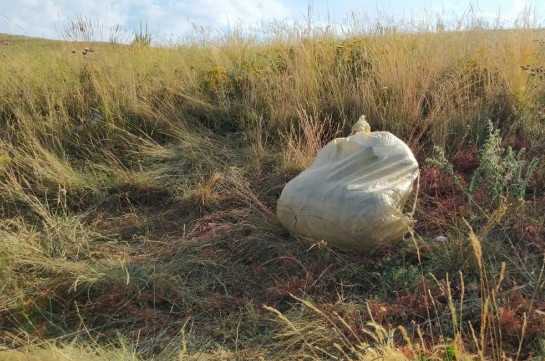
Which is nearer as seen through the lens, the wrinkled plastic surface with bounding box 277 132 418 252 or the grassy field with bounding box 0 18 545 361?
the grassy field with bounding box 0 18 545 361

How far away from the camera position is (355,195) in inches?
126

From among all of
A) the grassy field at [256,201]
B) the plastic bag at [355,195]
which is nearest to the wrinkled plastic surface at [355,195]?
the plastic bag at [355,195]

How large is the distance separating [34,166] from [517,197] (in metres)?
3.83

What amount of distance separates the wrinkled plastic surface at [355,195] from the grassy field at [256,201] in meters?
0.12

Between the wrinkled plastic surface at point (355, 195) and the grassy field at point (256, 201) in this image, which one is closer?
the grassy field at point (256, 201)

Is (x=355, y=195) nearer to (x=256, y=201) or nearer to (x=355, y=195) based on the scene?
(x=355, y=195)

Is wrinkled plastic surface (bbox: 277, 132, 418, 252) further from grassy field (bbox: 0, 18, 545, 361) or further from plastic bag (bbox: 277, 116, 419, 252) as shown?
grassy field (bbox: 0, 18, 545, 361)

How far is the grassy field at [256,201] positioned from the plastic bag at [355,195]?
13 cm

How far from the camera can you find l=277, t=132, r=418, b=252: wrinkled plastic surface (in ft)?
10.3

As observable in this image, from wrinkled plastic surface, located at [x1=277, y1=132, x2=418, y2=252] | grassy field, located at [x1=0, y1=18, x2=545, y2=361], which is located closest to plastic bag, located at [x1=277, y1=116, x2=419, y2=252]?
wrinkled plastic surface, located at [x1=277, y1=132, x2=418, y2=252]

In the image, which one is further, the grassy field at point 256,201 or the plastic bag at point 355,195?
the plastic bag at point 355,195

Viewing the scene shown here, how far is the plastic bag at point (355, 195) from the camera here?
124 inches

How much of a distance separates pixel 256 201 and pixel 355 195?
101 cm

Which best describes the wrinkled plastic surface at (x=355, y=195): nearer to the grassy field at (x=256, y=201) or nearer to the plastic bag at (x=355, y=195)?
the plastic bag at (x=355, y=195)
